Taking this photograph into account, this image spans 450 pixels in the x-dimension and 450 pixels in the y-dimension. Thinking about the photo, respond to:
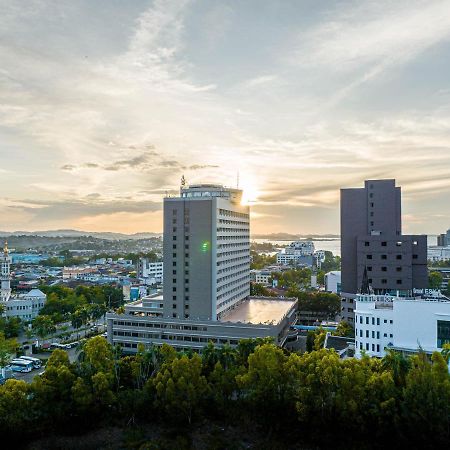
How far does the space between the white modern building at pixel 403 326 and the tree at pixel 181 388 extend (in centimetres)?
1138

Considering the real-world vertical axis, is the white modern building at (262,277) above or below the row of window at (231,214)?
below

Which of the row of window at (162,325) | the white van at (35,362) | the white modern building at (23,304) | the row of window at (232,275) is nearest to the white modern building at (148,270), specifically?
the white modern building at (23,304)

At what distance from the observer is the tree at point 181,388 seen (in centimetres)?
2366

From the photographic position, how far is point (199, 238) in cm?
3900

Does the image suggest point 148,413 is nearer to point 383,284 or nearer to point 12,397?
point 12,397

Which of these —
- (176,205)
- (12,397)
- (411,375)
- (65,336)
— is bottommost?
(65,336)

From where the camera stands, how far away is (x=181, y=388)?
77.8 ft

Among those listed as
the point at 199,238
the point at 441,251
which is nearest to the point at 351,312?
the point at 199,238

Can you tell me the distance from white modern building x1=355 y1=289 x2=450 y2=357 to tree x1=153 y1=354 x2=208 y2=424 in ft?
37.3

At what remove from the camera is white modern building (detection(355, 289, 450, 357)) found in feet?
98.3

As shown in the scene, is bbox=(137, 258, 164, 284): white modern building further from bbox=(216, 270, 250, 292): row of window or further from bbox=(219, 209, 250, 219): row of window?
bbox=(219, 209, 250, 219): row of window

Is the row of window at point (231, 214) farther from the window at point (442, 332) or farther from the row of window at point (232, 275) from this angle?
the window at point (442, 332)

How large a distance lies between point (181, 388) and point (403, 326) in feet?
54.3

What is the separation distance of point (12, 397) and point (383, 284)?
34.3 meters
